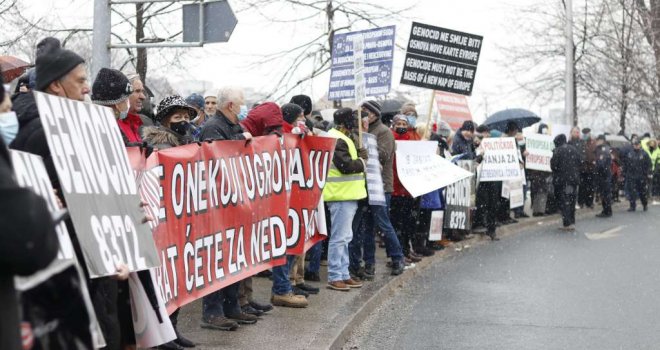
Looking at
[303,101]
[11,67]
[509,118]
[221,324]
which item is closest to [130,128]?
[221,324]

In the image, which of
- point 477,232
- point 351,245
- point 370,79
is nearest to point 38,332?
point 351,245

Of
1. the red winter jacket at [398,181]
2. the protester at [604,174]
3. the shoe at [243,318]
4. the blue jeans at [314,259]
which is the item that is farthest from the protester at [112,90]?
the protester at [604,174]

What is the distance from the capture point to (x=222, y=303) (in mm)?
8039

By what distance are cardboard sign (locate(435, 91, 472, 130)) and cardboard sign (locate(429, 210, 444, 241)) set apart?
454 centimetres

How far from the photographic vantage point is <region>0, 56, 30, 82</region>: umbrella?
8.29m

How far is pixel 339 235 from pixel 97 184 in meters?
5.73

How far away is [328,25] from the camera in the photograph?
21.5 metres

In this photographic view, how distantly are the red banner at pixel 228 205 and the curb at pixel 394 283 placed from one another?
2.61 feet

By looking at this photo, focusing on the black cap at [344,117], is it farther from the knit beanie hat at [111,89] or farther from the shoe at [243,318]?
the knit beanie hat at [111,89]

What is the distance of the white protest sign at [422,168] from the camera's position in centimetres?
1266

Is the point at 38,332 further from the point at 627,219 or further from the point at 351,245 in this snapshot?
the point at 627,219

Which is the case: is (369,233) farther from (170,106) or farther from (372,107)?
(170,106)

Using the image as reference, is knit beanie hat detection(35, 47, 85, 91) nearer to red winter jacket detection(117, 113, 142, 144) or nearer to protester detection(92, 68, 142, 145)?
protester detection(92, 68, 142, 145)

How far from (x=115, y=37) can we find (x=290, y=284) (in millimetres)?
12195
